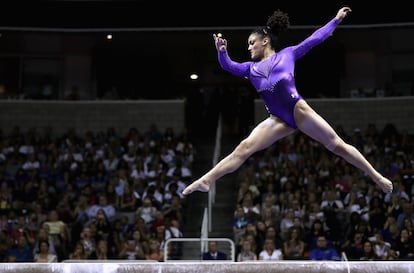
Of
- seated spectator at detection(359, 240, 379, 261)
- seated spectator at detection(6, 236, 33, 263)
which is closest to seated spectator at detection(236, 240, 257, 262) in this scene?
seated spectator at detection(359, 240, 379, 261)

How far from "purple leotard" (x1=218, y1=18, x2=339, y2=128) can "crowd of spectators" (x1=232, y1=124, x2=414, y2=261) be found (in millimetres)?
5931

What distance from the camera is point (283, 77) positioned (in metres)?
7.16

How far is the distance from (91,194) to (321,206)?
4532mm

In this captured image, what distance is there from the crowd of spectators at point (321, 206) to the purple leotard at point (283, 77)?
593cm

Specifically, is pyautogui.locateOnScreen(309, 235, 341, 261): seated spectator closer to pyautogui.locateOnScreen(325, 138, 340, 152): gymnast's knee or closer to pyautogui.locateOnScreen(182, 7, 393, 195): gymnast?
pyautogui.locateOnScreen(182, 7, 393, 195): gymnast

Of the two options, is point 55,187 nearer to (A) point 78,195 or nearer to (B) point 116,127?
(A) point 78,195

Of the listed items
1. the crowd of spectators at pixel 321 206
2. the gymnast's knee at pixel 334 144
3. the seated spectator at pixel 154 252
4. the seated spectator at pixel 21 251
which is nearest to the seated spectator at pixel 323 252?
the crowd of spectators at pixel 321 206

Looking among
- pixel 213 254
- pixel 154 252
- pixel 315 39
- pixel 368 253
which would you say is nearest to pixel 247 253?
pixel 213 254

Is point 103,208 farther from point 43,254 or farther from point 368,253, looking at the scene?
point 368,253

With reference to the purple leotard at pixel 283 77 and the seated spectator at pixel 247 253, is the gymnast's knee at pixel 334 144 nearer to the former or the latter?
the purple leotard at pixel 283 77

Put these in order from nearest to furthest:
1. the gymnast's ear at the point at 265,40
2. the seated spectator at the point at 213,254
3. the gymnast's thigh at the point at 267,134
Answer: the gymnast's thigh at the point at 267,134 → the gymnast's ear at the point at 265,40 → the seated spectator at the point at 213,254

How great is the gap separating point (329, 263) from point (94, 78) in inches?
664

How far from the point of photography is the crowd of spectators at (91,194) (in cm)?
1383

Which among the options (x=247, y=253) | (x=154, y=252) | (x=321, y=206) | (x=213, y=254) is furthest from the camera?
(x=321, y=206)
